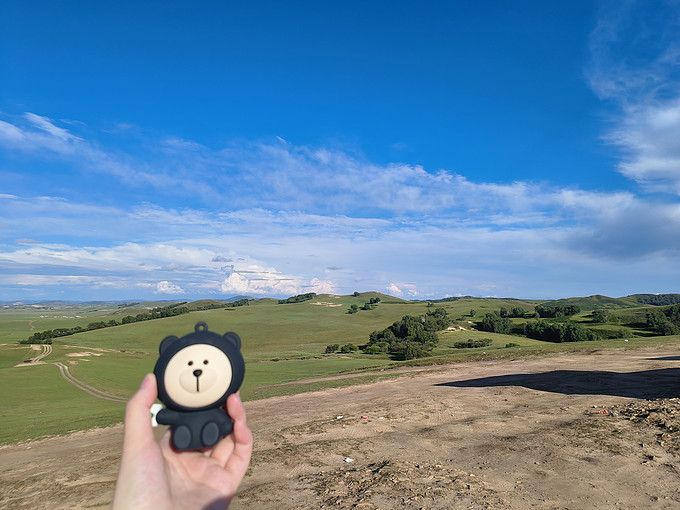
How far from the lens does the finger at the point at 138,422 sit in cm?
245

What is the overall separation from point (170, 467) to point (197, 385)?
0.60 metres

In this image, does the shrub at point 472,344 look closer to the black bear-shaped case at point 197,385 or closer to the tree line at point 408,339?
the tree line at point 408,339

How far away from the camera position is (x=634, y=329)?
5650cm

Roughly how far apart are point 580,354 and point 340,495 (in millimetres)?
29869

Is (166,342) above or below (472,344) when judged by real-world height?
above

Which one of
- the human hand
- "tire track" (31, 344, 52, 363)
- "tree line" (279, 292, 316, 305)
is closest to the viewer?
the human hand

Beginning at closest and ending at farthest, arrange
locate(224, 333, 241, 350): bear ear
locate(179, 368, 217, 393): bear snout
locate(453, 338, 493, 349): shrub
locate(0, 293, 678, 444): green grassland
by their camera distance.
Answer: locate(179, 368, 217, 393): bear snout < locate(224, 333, 241, 350): bear ear < locate(0, 293, 678, 444): green grassland < locate(453, 338, 493, 349): shrub

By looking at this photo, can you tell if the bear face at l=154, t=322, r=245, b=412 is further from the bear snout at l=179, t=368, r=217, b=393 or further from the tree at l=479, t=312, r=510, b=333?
the tree at l=479, t=312, r=510, b=333

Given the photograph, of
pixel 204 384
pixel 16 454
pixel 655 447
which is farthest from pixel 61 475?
pixel 655 447

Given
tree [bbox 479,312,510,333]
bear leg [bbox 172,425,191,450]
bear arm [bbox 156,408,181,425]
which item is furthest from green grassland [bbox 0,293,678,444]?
tree [bbox 479,312,510,333]

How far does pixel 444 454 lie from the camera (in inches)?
401

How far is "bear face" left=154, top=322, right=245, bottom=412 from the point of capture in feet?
10.1

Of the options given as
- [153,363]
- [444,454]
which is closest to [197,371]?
[153,363]

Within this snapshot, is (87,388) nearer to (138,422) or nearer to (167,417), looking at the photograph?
(167,417)
